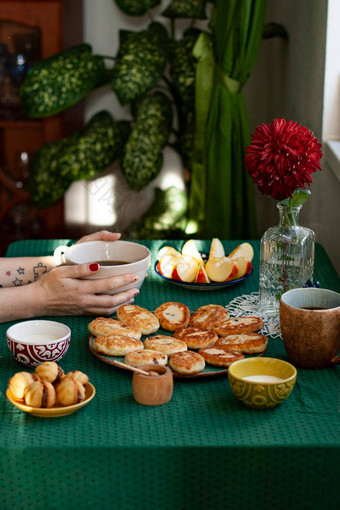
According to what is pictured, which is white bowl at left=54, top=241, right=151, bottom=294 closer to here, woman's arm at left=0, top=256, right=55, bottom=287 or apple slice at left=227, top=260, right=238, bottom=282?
woman's arm at left=0, top=256, right=55, bottom=287

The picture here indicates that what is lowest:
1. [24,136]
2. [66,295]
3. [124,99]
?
[66,295]

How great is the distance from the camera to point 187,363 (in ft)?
3.58

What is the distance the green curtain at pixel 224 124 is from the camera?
259 centimetres

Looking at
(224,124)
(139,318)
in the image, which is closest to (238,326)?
(139,318)

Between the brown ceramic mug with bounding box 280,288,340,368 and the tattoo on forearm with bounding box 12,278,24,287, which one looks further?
the tattoo on forearm with bounding box 12,278,24,287

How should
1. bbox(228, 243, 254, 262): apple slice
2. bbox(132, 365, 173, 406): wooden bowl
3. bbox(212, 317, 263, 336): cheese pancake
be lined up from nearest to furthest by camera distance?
bbox(132, 365, 173, 406): wooden bowl, bbox(212, 317, 263, 336): cheese pancake, bbox(228, 243, 254, 262): apple slice

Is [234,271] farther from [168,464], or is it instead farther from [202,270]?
[168,464]

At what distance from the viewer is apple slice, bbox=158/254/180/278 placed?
1.55 metres

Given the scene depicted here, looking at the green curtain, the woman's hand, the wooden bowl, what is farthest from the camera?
the green curtain

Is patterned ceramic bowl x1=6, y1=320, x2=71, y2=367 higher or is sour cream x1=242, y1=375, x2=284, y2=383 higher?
patterned ceramic bowl x1=6, y1=320, x2=71, y2=367

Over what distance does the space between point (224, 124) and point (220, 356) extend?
1.71 m

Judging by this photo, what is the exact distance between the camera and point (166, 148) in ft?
10.5

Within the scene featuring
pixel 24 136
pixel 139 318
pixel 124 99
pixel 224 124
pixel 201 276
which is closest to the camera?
pixel 139 318

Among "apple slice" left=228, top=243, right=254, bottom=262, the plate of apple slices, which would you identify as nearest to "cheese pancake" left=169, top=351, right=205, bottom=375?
the plate of apple slices
